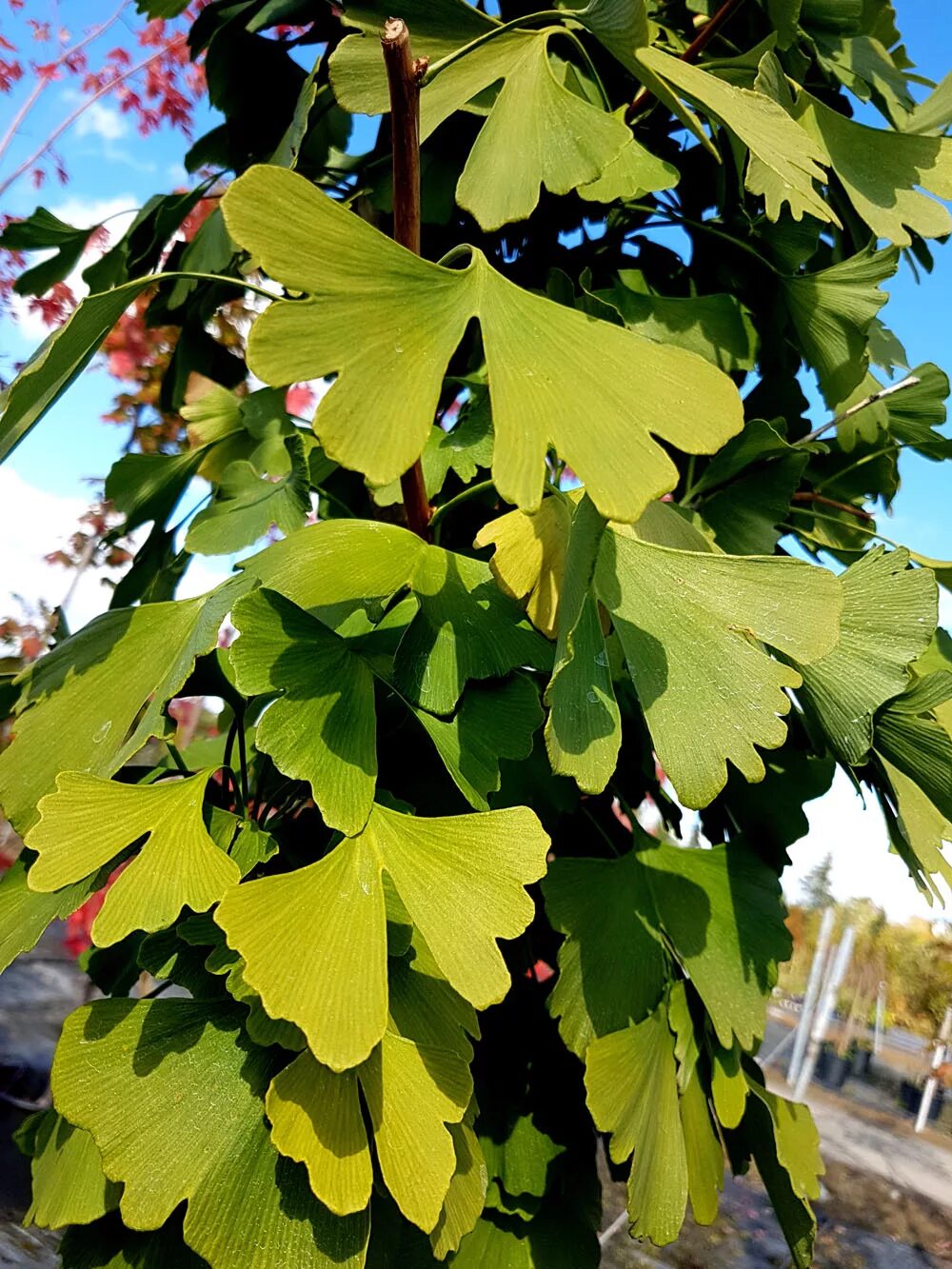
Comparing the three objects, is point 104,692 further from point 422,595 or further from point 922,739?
point 922,739

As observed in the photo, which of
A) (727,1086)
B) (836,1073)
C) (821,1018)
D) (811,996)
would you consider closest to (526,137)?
(727,1086)

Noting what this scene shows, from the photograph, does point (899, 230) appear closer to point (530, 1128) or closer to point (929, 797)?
point (929, 797)

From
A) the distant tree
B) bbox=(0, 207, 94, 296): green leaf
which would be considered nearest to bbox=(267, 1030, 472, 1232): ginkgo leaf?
bbox=(0, 207, 94, 296): green leaf

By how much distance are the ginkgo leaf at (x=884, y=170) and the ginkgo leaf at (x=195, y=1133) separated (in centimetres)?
75

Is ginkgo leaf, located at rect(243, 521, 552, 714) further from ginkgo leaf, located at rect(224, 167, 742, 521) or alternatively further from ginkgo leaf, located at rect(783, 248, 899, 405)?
ginkgo leaf, located at rect(783, 248, 899, 405)

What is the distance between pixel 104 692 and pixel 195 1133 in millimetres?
305

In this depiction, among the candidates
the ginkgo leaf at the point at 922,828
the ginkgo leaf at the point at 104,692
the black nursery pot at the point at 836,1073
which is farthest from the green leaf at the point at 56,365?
the black nursery pot at the point at 836,1073

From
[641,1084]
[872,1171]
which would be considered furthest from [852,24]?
[872,1171]

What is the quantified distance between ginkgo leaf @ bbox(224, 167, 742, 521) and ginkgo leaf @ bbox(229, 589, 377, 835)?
15 cm

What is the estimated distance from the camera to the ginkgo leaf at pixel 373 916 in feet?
1.35

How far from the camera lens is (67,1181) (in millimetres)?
593

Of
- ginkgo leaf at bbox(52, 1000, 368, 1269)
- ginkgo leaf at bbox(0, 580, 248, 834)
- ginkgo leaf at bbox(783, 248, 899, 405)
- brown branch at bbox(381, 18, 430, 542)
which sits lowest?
ginkgo leaf at bbox(52, 1000, 368, 1269)

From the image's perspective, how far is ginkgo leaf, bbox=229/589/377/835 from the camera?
19.4 inches

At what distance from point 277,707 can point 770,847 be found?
0.52 m
